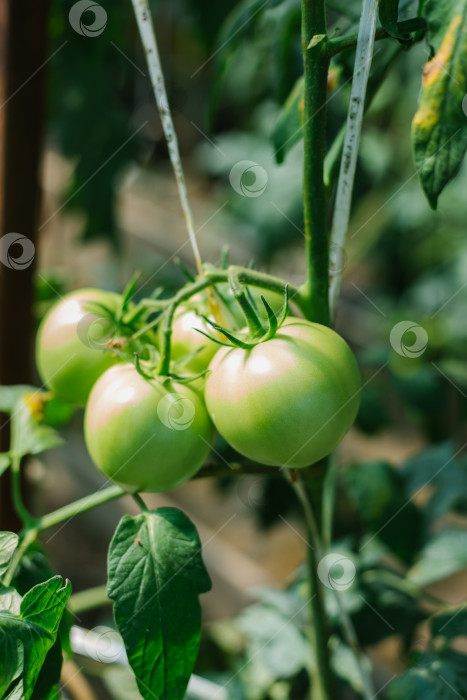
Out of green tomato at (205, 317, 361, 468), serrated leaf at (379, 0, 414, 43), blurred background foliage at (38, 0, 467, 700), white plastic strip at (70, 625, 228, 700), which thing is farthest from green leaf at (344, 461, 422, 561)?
serrated leaf at (379, 0, 414, 43)

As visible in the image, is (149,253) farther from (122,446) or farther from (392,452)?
(122,446)

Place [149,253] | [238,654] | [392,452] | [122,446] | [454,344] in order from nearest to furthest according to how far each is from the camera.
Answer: [122,446]
[238,654]
[454,344]
[392,452]
[149,253]

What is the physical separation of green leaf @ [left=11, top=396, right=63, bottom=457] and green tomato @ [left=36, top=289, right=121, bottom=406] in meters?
0.07

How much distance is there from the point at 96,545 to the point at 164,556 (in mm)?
1222

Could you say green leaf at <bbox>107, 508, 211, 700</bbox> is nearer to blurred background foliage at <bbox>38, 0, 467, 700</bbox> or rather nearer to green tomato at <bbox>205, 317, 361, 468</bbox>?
green tomato at <bbox>205, 317, 361, 468</bbox>

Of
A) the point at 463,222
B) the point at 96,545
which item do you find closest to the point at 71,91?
the point at 463,222

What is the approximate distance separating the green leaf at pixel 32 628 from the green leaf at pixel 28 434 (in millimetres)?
179

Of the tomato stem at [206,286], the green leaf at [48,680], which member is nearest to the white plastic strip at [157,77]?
the tomato stem at [206,286]

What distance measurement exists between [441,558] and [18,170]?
1.85ft

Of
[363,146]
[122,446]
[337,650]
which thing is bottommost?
[337,650]

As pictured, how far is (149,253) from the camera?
6.35ft

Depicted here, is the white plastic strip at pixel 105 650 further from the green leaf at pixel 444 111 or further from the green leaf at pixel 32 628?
the green leaf at pixel 444 111

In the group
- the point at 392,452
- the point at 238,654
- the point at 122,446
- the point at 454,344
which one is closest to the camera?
the point at 122,446

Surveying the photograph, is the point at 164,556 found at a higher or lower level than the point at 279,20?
lower
